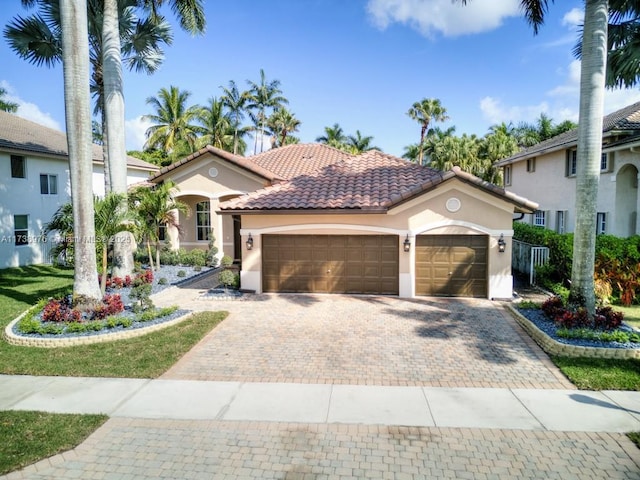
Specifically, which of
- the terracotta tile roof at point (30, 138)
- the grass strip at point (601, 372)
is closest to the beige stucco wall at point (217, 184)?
the terracotta tile roof at point (30, 138)

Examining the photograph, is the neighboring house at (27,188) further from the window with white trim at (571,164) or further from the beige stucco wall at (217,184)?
the window with white trim at (571,164)

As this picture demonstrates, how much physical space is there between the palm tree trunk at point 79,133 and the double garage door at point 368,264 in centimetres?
589

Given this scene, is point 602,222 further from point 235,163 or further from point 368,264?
point 235,163

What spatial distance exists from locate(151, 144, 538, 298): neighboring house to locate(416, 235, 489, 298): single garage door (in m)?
0.03

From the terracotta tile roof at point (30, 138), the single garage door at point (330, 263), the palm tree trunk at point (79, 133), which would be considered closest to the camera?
the palm tree trunk at point (79, 133)

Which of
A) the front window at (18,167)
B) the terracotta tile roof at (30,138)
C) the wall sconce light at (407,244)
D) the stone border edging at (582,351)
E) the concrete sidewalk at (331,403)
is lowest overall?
the concrete sidewalk at (331,403)

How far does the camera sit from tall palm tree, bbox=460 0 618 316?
32.7 ft

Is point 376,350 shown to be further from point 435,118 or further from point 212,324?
point 435,118

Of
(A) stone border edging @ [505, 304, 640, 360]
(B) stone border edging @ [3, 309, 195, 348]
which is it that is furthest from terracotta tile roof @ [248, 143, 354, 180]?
(A) stone border edging @ [505, 304, 640, 360]

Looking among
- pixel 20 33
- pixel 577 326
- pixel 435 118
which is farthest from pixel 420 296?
pixel 435 118

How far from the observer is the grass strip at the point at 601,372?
7.62m

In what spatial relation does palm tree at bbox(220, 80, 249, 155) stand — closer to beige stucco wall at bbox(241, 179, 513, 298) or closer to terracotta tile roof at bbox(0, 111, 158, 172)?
terracotta tile roof at bbox(0, 111, 158, 172)

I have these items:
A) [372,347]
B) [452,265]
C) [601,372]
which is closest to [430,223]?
[452,265]

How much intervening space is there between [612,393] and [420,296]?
7536mm
